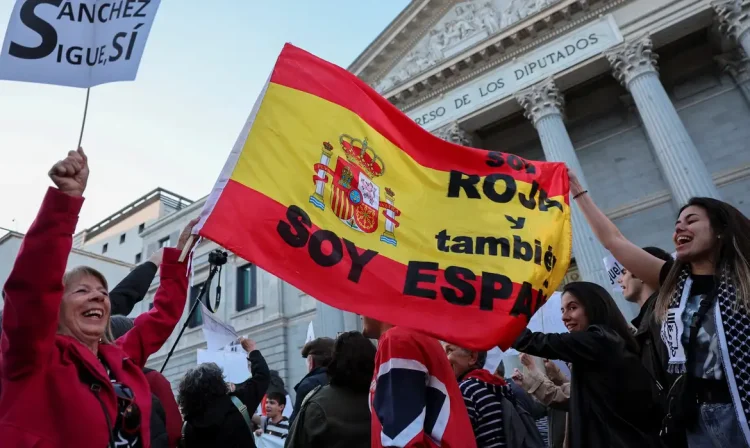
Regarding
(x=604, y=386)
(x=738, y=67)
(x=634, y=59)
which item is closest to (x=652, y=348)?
(x=604, y=386)

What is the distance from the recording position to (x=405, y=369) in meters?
2.32

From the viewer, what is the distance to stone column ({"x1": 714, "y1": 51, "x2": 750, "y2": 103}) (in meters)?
14.0

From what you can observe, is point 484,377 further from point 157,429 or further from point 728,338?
point 157,429

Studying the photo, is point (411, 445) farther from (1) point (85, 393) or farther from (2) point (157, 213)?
(2) point (157, 213)

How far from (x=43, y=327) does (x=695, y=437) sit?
2.65 m

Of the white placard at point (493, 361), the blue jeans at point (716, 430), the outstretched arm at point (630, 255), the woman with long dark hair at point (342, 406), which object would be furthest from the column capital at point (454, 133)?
the blue jeans at point (716, 430)

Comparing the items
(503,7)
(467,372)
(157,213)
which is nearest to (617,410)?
(467,372)

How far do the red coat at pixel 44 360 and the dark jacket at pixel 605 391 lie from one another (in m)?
2.32

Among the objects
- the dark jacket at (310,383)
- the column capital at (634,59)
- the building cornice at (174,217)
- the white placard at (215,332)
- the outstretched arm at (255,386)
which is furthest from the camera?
the building cornice at (174,217)

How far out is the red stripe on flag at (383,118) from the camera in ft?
9.64

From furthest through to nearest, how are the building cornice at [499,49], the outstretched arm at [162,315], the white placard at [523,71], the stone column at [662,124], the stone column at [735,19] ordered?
the building cornice at [499,49] < the white placard at [523,71] < the stone column at [735,19] < the stone column at [662,124] < the outstretched arm at [162,315]

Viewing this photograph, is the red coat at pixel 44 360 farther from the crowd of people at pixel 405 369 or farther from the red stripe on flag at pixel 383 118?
the red stripe on flag at pixel 383 118

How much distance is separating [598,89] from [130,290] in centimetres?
1724

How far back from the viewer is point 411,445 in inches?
84.6
